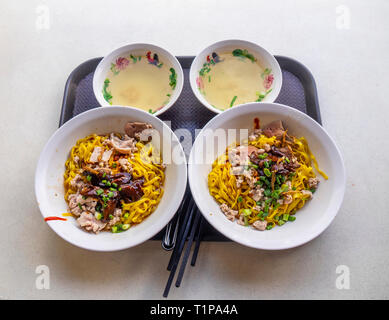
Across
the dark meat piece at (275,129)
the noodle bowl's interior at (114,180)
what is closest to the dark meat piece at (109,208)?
the noodle bowl's interior at (114,180)

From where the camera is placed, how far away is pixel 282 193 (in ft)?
5.04

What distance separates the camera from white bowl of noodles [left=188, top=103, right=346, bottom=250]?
4.72 ft

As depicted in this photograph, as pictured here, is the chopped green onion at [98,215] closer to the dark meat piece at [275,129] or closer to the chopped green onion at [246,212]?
the chopped green onion at [246,212]

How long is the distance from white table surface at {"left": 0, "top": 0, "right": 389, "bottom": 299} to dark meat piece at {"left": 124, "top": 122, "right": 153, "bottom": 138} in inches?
25.8

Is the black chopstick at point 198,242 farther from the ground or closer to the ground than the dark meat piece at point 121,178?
closer to the ground

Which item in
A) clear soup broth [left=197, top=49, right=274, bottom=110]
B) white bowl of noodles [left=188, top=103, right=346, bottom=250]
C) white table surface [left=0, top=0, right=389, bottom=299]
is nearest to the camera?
white bowl of noodles [left=188, top=103, right=346, bottom=250]

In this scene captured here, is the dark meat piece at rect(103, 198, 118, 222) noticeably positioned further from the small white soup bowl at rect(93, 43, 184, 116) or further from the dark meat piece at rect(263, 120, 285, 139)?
the dark meat piece at rect(263, 120, 285, 139)

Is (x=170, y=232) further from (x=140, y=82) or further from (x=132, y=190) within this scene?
(x=140, y=82)

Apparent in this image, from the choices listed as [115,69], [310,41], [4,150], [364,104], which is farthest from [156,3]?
[364,104]

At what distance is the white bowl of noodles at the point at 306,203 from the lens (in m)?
1.44

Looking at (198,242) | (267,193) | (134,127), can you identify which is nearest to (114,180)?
(134,127)

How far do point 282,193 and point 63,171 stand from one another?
3.86ft

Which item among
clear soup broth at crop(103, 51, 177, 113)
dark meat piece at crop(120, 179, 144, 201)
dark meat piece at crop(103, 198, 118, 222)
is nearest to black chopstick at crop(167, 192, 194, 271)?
dark meat piece at crop(120, 179, 144, 201)

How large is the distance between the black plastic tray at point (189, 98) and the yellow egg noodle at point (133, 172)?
0.92 feet
